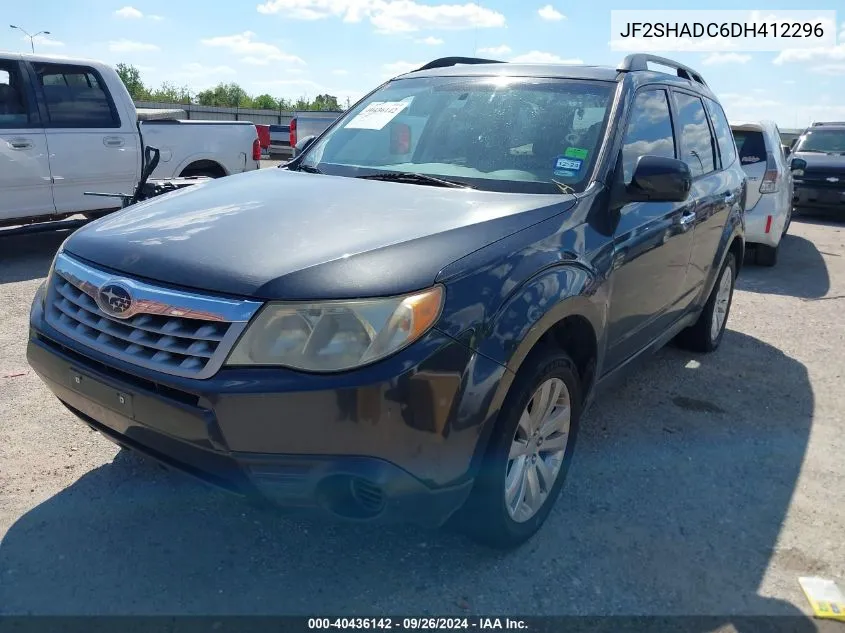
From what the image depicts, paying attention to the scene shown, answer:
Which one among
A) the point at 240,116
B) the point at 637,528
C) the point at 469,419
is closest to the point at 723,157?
the point at 637,528

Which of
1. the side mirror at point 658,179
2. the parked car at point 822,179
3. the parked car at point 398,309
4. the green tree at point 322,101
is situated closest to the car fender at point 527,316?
the parked car at point 398,309

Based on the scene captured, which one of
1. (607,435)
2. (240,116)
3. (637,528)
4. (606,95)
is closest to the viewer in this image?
(637,528)

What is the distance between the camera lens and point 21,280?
6508mm

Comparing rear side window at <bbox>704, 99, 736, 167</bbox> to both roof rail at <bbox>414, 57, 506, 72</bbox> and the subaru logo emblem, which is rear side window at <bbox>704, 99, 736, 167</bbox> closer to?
roof rail at <bbox>414, 57, 506, 72</bbox>

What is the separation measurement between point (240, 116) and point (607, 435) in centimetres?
3338

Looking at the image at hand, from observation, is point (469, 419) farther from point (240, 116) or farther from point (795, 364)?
point (240, 116)

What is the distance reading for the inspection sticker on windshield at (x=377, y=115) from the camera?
381cm

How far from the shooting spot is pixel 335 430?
2096mm

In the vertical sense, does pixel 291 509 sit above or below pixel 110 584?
above

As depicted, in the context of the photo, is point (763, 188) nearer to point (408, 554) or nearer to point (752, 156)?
point (752, 156)

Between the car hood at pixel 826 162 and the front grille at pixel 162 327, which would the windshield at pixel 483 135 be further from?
the car hood at pixel 826 162

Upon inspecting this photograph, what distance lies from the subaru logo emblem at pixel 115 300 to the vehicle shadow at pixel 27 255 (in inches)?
189

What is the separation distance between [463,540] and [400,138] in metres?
1.96

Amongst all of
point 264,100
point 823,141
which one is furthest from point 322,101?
point 823,141
